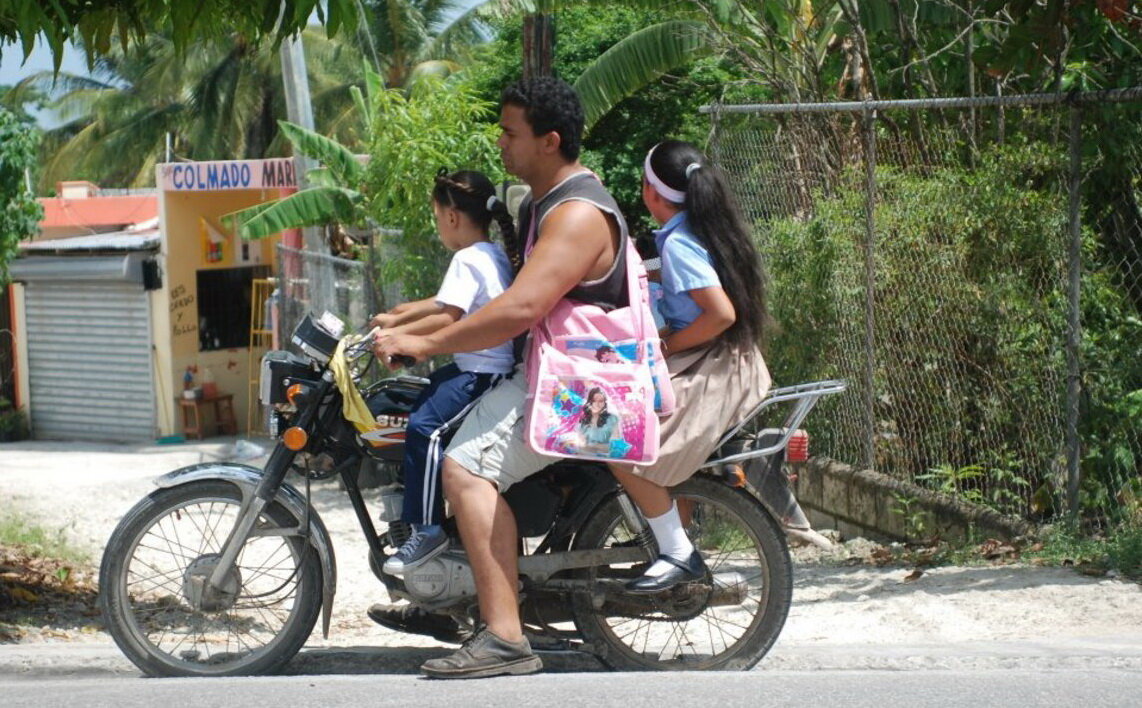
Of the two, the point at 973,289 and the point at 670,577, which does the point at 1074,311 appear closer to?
the point at 973,289

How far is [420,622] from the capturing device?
503cm

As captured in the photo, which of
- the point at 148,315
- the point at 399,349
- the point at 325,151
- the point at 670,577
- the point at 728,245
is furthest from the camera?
the point at 148,315

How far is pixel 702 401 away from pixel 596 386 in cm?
41

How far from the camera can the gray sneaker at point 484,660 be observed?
15.4ft

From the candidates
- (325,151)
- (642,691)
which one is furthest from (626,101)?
(642,691)

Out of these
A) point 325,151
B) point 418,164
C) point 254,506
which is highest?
point 325,151

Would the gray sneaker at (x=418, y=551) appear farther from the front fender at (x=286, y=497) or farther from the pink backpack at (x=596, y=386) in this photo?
the pink backpack at (x=596, y=386)

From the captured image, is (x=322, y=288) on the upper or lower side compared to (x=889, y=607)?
upper

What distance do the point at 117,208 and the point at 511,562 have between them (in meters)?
24.8

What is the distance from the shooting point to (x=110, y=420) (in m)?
23.7

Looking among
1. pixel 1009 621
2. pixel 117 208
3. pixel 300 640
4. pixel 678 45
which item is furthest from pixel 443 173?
pixel 117 208

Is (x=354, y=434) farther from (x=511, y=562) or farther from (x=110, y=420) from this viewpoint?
(x=110, y=420)

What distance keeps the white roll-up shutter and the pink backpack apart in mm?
19402

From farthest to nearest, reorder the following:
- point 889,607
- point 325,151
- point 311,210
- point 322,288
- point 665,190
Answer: point 311,210 < point 325,151 < point 322,288 < point 889,607 < point 665,190
